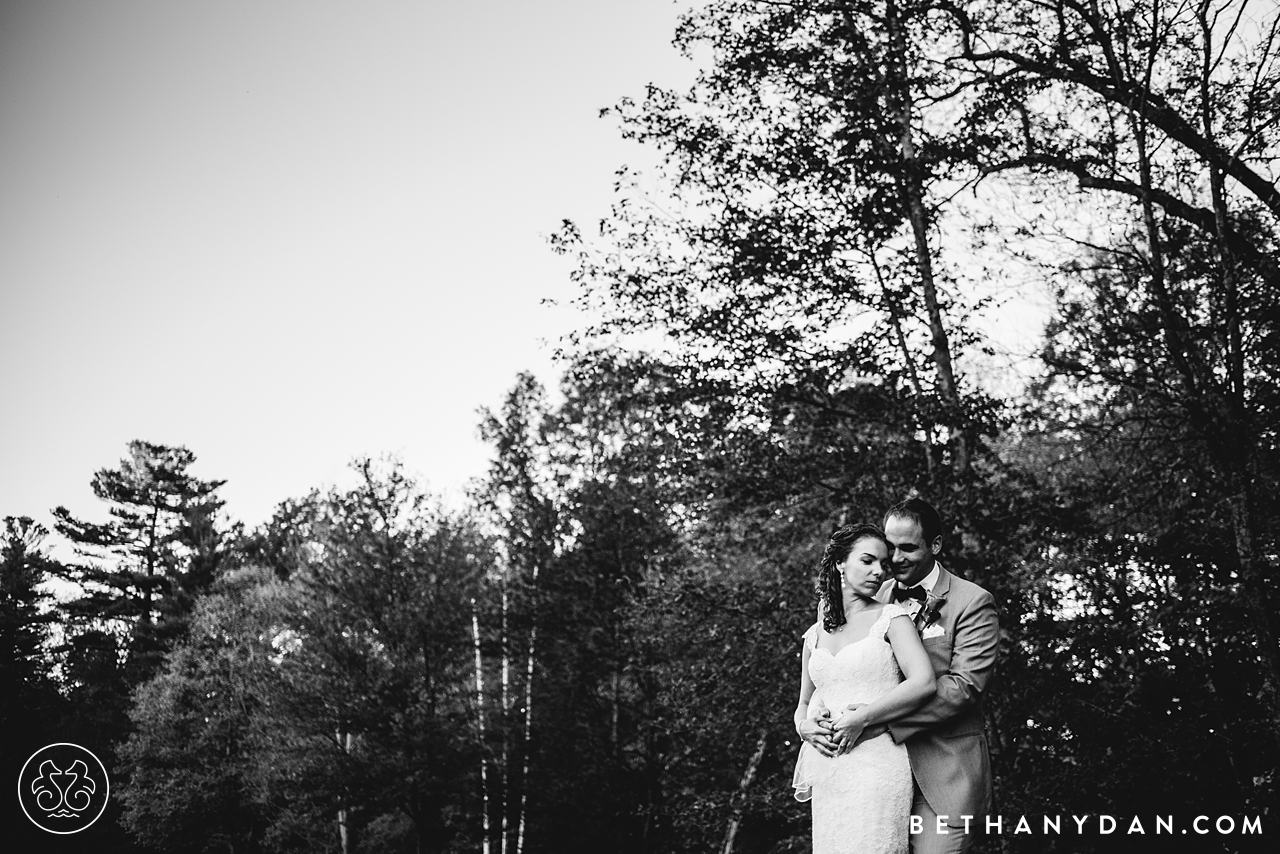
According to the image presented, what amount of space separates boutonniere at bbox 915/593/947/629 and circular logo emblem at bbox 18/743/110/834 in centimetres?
2721

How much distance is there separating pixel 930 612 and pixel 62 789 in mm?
28886

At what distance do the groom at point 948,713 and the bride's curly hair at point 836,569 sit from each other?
0.13 meters

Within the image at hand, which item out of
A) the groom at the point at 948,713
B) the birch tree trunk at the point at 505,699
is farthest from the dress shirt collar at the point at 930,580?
the birch tree trunk at the point at 505,699

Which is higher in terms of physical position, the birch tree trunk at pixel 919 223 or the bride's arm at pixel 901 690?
the birch tree trunk at pixel 919 223

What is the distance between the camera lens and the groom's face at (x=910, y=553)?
3.14 metres

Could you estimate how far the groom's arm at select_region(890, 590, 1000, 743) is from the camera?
9.23 feet

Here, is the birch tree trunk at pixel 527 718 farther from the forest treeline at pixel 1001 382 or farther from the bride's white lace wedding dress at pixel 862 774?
the bride's white lace wedding dress at pixel 862 774

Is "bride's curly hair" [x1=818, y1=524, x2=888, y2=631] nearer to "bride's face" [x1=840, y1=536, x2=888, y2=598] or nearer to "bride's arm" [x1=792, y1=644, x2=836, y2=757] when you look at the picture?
"bride's face" [x1=840, y1=536, x2=888, y2=598]

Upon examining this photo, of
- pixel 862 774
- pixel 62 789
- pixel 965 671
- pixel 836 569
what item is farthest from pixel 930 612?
pixel 62 789

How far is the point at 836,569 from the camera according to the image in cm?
324

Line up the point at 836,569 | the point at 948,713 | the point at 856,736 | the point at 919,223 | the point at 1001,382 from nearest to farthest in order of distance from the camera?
the point at 948,713 → the point at 856,736 → the point at 836,569 → the point at 919,223 → the point at 1001,382

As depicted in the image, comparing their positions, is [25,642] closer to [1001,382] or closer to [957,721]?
[1001,382]

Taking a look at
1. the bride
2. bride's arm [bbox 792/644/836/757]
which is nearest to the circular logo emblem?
bride's arm [bbox 792/644/836/757]

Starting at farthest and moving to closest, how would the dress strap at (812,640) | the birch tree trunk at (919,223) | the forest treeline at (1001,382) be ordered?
the birch tree trunk at (919,223), the forest treeline at (1001,382), the dress strap at (812,640)
